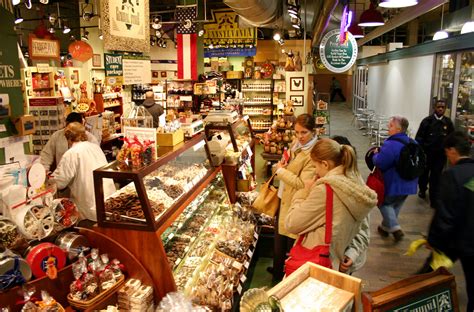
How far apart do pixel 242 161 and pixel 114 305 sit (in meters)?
3.00

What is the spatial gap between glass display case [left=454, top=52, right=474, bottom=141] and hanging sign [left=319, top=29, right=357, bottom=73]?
2331 mm

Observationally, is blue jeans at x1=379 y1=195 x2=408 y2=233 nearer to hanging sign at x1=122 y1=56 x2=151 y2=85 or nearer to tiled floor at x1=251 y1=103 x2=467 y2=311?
tiled floor at x1=251 y1=103 x2=467 y2=311

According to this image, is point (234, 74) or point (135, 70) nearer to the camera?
point (135, 70)

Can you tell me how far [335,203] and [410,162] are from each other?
10.5 feet

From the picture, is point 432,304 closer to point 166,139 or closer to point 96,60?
point 166,139

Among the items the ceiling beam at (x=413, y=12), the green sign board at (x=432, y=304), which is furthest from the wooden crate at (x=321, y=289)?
the ceiling beam at (x=413, y=12)

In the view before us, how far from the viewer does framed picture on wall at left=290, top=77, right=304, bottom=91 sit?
41.8ft

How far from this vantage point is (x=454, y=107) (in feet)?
29.7

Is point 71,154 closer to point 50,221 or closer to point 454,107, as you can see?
point 50,221

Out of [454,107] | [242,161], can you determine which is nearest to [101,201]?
[242,161]

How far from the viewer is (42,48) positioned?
7.04 meters

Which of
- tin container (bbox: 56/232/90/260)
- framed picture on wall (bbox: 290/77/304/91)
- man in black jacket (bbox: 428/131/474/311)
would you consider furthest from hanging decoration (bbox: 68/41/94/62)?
man in black jacket (bbox: 428/131/474/311)

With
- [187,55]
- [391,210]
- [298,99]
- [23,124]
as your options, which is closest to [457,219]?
[391,210]

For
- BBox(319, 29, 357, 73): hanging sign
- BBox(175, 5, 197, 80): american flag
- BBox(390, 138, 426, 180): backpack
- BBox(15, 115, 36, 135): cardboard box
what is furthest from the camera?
BBox(175, 5, 197, 80): american flag
